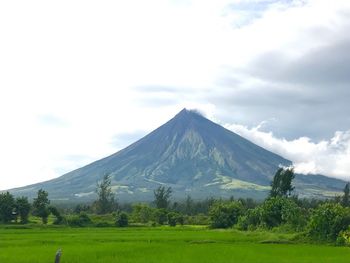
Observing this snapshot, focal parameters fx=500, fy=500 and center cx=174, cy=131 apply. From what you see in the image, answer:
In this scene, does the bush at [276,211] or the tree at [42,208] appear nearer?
the bush at [276,211]

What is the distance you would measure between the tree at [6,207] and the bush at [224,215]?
70.1ft

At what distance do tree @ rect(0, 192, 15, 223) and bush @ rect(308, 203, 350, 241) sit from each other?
95.1 feet

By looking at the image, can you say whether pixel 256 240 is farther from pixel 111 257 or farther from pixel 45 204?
pixel 45 204

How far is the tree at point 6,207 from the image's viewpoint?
4906 centimetres

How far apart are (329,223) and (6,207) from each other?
102ft

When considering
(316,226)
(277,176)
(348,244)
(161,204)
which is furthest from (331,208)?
(161,204)

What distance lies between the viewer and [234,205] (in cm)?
5675

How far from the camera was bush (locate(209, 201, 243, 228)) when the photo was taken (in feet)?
182

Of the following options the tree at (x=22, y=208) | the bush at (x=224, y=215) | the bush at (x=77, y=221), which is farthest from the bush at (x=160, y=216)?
the tree at (x=22, y=208)

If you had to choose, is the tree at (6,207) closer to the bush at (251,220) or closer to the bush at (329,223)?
the bush at (251,220)

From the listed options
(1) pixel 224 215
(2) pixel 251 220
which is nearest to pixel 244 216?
(2) pixel 251 220

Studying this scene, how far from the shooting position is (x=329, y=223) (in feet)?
116

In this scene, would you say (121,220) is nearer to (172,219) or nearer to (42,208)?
(172,219)

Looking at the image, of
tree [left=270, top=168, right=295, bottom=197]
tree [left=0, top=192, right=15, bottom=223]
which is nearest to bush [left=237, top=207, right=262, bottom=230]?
tree [left=270, top=168, right=295, bottom=197]
